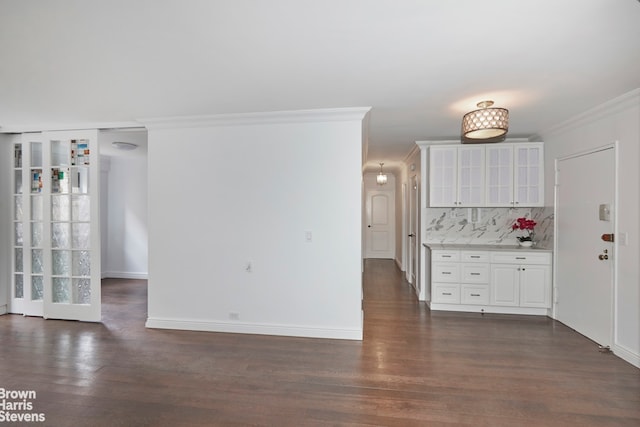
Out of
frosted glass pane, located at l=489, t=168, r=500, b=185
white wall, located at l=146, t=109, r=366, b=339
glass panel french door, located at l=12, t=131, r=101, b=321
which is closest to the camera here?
white wall, located at l=146, t=109, r=366, b=339

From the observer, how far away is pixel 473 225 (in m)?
4.68

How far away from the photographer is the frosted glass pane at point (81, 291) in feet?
12.5

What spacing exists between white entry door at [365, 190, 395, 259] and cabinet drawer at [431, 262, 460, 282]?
15.3 ft

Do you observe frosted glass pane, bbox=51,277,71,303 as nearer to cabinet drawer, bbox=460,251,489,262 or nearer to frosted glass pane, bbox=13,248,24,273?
frosted glass pane, bbox=13,248,24,273

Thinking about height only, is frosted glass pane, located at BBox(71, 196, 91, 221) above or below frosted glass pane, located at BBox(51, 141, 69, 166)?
below

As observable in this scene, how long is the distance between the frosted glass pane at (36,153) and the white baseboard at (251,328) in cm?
265

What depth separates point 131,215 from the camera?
243 inches

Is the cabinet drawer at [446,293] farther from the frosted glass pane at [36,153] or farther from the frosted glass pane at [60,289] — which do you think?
the frosted glass pane at [36,153]

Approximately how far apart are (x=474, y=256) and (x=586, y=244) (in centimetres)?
118

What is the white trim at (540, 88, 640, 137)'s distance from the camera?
269 centimetres

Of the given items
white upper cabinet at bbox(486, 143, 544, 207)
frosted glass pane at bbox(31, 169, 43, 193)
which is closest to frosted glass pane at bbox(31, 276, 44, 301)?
frosted glass pane at bbox(31, 169, 43, 193)

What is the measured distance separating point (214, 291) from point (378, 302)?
2428 millimetres

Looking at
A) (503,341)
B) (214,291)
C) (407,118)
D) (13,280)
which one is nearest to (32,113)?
(13,280)

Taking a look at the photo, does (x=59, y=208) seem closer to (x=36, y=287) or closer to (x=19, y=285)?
(x=36, y=287)
